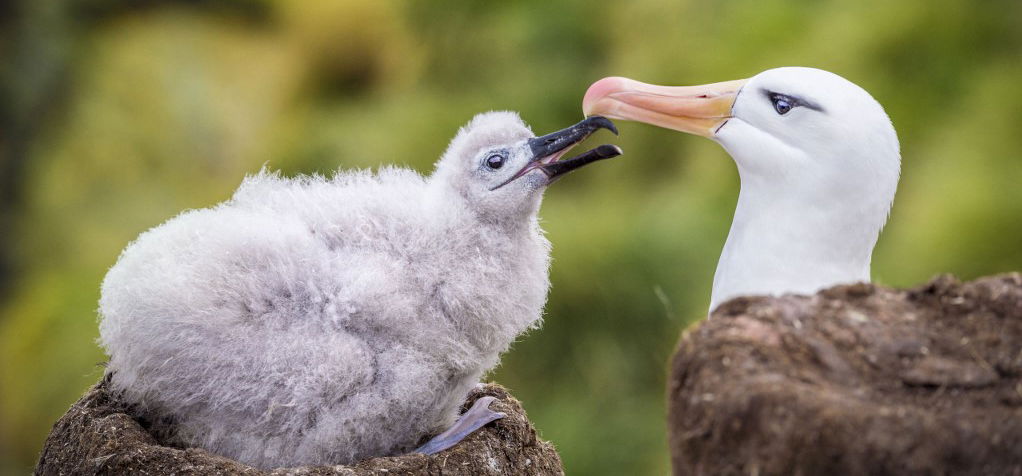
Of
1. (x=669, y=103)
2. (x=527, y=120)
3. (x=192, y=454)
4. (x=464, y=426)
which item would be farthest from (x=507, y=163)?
(x=527, y=120)

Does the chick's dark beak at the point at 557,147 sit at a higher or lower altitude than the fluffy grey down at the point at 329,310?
higher

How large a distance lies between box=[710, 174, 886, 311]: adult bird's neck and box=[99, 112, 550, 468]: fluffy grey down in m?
0.27

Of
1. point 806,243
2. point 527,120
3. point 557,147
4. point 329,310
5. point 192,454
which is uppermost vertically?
point 527,120

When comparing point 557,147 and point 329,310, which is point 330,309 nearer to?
point 329,310

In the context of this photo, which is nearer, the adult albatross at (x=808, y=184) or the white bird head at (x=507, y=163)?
the adult albatross at (x=808, y=184)

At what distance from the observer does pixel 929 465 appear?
0.91 m

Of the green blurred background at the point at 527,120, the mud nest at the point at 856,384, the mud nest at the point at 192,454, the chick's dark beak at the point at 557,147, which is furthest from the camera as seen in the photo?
the green blurred background at the point at 527,120

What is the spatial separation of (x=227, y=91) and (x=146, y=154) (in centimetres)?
32

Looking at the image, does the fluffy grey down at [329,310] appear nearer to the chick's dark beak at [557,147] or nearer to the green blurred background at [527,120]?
the chick's dark beak at [557,147]

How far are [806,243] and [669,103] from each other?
0.26m

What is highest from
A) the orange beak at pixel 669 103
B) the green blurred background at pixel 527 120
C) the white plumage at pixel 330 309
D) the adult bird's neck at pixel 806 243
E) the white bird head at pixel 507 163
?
the green blurred background at pixel 527 120

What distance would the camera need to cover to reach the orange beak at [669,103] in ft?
4.48

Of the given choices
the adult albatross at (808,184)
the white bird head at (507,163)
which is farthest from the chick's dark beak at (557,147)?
the adult albatross at (808,184)

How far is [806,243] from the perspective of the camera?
48.9 inches
